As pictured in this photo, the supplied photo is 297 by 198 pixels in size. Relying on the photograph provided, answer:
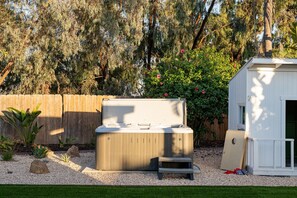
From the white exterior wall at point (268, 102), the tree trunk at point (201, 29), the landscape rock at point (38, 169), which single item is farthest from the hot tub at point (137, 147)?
the tree trunk at point (201, 29)

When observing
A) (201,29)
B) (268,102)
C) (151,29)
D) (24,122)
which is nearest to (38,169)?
(24,122)

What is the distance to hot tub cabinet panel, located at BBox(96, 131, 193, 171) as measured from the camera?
9.83 m

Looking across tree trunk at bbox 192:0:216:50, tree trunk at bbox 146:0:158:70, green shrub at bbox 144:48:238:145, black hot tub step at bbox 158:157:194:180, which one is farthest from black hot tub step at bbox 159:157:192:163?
tree trunk at bbox 192:0:216:50

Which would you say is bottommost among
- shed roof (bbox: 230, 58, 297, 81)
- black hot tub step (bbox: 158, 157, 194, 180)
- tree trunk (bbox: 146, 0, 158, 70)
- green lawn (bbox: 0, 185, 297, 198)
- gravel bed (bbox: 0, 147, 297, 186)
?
gravel bed (bbox: 0, 147, 297, 186)

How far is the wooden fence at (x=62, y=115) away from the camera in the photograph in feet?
49.3

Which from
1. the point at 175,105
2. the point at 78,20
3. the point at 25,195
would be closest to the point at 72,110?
the point at 78,20

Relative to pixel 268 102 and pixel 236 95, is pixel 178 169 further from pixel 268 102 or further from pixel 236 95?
pixel 236 95

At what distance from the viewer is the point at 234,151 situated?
10.3 m

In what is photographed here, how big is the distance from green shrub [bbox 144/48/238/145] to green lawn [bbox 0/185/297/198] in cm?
681

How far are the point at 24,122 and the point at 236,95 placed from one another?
6.74 m

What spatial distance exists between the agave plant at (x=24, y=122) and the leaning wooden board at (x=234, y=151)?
254 inches

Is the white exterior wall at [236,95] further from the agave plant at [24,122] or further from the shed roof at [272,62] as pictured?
the agave plant at [24,122]

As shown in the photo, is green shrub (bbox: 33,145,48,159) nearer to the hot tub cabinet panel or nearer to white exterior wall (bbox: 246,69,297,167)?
the hot tub cabinet panel

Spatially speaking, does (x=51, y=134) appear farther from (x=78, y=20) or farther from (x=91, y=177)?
(x=91, y=177)
